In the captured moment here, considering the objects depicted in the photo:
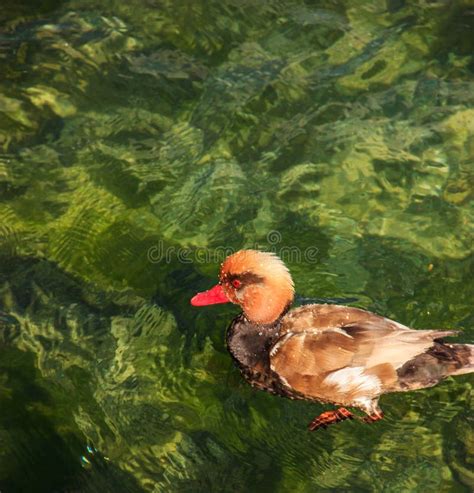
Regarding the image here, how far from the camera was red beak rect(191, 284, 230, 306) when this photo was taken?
652cm

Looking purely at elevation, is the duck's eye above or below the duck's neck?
above

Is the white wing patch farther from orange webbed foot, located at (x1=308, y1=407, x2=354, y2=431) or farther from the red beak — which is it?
the red beak

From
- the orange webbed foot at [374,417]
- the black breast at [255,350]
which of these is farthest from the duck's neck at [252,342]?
the orange webbed foot at [374,417]

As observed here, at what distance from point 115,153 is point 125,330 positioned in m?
2.23

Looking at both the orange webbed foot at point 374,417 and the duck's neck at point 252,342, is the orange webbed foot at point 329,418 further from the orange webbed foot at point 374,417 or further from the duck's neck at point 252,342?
the duck's neck at point 252,342

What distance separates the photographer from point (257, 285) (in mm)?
6324

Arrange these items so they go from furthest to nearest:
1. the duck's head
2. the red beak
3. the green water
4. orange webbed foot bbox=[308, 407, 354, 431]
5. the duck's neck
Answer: the red beak
the duck's neck
the duck's head
orange webbed foot bbox=[308, 407, 354, 431]
the green water

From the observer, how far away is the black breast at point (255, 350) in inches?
249

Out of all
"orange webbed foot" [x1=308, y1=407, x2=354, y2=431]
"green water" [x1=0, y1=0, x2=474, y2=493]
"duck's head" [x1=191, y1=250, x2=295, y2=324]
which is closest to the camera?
"green water" [x1=0, y1=0, x2=474, y2=493]

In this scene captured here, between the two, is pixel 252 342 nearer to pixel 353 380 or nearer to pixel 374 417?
pixel 353 380

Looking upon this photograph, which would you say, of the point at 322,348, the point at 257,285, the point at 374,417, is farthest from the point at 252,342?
the point at 374,417

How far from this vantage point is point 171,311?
6.78 meters

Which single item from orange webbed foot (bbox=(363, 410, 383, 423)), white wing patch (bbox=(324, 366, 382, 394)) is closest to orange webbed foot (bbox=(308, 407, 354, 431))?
orange webbed foot (bbox=(363, 410, 383, 423))

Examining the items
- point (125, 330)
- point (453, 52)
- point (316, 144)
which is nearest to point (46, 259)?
point (125, 330)
